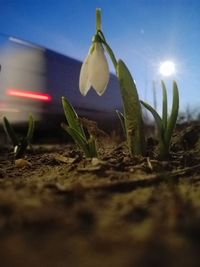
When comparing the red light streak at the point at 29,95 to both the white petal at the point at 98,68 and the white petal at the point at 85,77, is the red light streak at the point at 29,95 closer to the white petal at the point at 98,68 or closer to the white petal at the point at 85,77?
the white petal at the point at 85,77

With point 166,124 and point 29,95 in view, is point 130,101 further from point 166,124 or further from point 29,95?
point 29,95

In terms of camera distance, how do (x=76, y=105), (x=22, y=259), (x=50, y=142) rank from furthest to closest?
1. (x=76, y=105)
2. (x=50, y=142)
3. (x=22, y=259)

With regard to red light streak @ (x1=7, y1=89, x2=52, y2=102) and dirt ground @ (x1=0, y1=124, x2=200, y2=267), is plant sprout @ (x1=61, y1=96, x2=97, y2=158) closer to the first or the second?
dirt ground @ (x1=0, y1=124, x2=200, y2=267)

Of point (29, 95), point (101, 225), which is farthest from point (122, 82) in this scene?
point (29, 95)

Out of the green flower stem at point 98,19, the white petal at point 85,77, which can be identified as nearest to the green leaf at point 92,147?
the white petal at point 85,77

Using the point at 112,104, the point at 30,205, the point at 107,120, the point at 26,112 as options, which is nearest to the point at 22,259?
the point at 30,205

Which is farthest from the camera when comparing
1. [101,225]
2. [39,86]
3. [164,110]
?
[39,86]

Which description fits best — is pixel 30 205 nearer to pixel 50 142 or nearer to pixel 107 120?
pixel 50 142
